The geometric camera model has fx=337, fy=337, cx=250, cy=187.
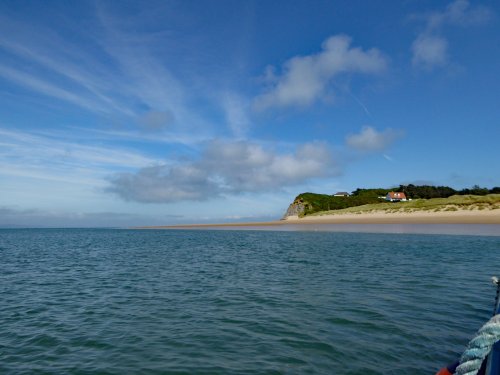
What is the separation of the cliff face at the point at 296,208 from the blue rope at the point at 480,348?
456ft

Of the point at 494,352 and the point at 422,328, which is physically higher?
the point at 494,352

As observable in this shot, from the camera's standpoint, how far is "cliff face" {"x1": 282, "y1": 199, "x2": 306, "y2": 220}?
14455cm

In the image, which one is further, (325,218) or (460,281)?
(325,218)

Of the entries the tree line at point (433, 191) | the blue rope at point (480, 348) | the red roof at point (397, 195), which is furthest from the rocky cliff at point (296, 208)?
the blue rope at point (480, 348)

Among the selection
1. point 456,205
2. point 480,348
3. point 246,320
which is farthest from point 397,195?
point 480,348

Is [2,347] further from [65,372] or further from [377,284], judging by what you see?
[377,284]

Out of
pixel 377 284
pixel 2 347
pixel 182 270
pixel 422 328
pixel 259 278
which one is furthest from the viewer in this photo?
pixel 182 270

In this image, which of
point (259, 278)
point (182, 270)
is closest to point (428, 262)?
point (259, 278)

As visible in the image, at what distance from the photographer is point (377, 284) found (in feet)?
55.1

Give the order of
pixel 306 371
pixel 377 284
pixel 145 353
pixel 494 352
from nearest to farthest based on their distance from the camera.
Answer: pixel 494 352, pixel 306 371, pixel 145 353, pixel 377 284

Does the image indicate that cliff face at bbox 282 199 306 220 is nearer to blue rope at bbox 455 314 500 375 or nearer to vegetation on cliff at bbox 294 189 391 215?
vegetation on cliff at bbox 294 189 391 215

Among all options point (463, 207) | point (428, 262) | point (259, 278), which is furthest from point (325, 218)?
point (259, 278)

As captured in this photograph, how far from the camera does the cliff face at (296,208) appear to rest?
474 feet

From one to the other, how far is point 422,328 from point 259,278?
10.3 meters
